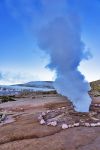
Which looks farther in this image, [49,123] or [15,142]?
[49,123]

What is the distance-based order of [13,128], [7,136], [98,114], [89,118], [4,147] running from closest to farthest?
[4,147] < [7,136] < [13,128] < [89,118] < [98,114]

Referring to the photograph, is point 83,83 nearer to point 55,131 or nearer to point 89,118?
point 89,118

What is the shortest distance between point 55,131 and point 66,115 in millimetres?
5760

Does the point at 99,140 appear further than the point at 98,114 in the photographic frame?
No

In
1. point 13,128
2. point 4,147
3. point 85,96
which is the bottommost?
point 4,147

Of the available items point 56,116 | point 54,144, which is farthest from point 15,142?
point 56,116

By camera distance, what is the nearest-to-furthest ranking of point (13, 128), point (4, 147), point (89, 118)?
1. point (4, 147)
2. point (13, 128)
3. point (89, 118)

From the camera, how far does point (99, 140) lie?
2041 centimetres

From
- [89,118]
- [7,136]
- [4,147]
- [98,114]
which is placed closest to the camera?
[4,147]

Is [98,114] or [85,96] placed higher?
[85,96]

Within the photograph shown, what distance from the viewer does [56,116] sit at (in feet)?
95.3

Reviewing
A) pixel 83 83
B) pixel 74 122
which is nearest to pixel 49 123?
pixel 74 122

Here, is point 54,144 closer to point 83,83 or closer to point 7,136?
point 7,136

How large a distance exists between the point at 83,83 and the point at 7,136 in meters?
12.6
